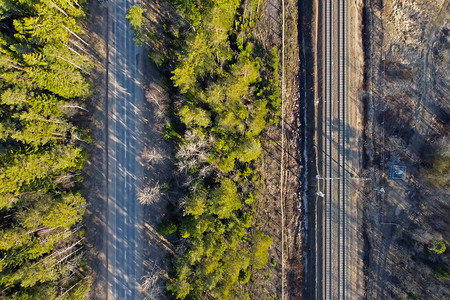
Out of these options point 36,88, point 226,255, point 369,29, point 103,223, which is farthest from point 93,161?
point 369,29

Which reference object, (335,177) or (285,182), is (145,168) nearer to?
(285,182)

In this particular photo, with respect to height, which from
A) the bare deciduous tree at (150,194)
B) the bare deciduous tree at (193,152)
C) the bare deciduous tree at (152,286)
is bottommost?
the bare deciduous tree at (152,286)

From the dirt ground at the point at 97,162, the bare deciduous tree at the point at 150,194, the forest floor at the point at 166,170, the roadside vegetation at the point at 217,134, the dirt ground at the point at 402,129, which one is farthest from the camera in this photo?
the dirt ground at the point at 97,162

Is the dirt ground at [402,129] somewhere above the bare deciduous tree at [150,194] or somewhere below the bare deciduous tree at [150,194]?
above

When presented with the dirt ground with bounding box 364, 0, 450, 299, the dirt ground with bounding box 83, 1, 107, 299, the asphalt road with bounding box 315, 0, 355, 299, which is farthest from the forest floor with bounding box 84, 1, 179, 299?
the dirt ground with bounding box 364, 0, 450, 299

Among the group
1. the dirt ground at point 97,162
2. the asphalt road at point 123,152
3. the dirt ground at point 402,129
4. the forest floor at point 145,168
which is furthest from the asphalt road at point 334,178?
the dirt ground at point 97,162

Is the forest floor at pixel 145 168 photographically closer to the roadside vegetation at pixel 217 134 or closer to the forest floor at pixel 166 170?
the forest floor at pixel 166 170

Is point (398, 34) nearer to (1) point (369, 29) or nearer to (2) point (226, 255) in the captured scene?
(1) point (369, 29)
